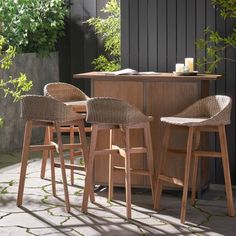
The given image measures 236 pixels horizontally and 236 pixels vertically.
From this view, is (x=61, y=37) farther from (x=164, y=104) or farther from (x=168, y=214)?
(x=168, y=214)

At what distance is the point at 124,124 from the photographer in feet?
16.9

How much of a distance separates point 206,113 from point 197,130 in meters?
0.15

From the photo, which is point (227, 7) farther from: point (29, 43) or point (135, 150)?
point (29, 43)

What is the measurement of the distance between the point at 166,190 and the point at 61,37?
3510mm

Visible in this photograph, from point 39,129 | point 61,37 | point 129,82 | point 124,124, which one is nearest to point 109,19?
point 61,37

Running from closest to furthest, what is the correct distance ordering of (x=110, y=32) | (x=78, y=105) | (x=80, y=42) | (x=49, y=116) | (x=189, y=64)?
1. (x=49, y=116)
2. (x=189, y=64)
3. (x=78, y=105)
4. (x=110, y=32)
5. (x=80, y=42)

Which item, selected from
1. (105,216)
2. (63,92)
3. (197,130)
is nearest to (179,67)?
(197,130)

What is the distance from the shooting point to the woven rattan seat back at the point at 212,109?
511cm

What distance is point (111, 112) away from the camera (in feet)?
16.9

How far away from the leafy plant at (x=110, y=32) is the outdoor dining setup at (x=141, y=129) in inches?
86.0

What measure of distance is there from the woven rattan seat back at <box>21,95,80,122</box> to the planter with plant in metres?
2.43

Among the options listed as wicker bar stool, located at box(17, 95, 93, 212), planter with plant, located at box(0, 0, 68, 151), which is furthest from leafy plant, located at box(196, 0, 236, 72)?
planter with plant, located at box(0, 0, 68, 151)

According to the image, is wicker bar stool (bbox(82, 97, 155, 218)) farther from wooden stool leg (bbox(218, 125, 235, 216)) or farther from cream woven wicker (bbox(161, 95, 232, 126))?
wooden stool leg (bbox(218, 125, 235, 216))

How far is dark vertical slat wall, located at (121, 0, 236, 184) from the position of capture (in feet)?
19.8
